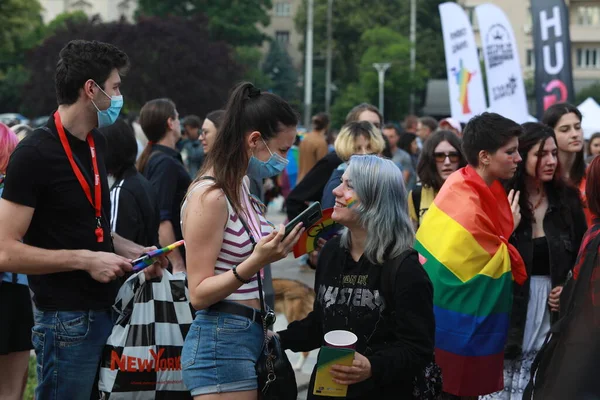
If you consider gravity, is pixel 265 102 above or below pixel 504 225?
above

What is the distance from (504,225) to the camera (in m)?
5.34

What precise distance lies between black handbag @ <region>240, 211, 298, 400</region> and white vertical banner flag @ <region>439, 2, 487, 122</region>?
1276cm

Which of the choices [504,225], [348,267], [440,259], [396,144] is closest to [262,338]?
[348,267]

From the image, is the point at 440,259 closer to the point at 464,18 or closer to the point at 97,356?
the point at 97,356

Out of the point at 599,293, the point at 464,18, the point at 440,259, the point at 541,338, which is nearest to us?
the point at 599,293

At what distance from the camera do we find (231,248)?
11.9 ft

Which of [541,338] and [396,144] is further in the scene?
[396,144]

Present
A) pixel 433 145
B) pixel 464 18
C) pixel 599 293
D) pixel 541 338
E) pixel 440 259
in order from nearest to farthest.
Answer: pixel 599 293 → pixel 440 259 → pixel 541 338 → pixel 433 145 → pixel 464 18

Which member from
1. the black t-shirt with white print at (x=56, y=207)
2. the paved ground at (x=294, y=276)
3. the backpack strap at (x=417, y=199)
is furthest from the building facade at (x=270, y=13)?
the black t-shirt with white print at (x=56, y=207)

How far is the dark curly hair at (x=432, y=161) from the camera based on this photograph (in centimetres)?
680

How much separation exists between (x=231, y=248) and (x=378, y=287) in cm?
60

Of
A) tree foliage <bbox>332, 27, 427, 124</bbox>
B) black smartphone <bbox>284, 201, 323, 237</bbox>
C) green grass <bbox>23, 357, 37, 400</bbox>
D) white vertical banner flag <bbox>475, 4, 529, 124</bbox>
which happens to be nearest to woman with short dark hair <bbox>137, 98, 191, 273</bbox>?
green grass <bbox>23, 357, 37, 400</bbox>

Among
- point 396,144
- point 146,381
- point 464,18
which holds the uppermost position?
point 464,18

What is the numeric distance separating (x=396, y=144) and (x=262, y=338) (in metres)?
9.81
